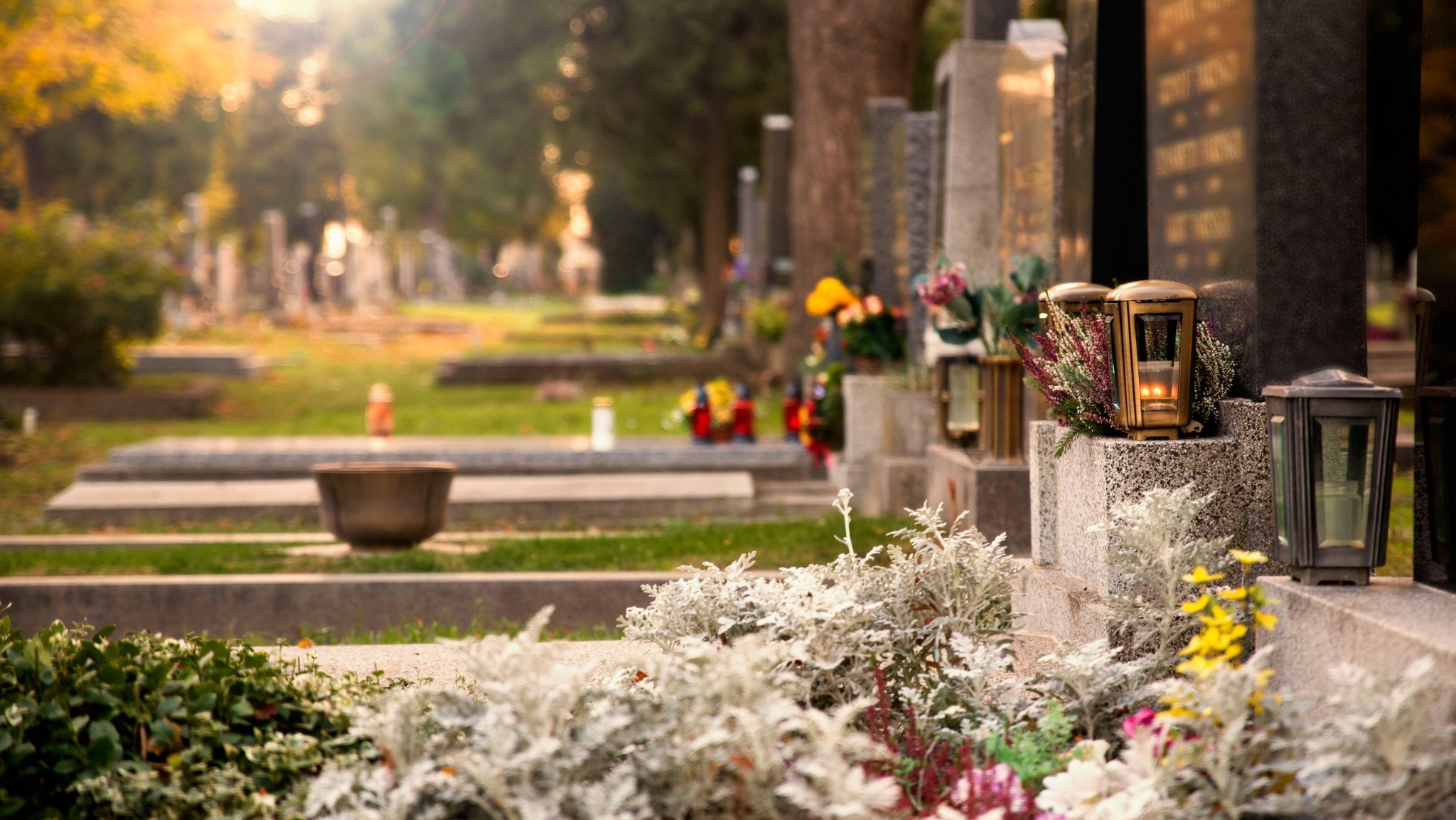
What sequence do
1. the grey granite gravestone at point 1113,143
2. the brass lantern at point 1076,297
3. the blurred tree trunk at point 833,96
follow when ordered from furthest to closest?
the blurred tree trunk at point 833,96, the grey granite gravestone at point 1113,143, the brass lantern at point 1076,297

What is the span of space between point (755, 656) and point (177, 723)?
1.47 meters

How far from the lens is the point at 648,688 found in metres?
3.78

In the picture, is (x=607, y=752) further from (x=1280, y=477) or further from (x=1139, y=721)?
(x=1280, y=477)

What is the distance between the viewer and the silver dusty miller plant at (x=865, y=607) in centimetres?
397

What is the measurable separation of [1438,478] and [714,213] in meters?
24.7

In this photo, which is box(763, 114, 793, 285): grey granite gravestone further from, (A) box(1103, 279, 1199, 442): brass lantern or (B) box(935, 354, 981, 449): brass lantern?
(A) box(1103, 279, 1199, 442): brass lantern

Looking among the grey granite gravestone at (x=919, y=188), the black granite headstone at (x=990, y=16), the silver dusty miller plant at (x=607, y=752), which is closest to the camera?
the silver dusty miller plant at (x=607, y=752)

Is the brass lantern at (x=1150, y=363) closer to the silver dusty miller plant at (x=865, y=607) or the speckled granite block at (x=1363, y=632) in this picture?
the silver dusty miller plant at (x=865, y=607)

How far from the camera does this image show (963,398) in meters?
7.88

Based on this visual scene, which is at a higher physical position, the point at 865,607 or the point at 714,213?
the point at 714,213

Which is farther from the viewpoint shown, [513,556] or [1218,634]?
[513,556]

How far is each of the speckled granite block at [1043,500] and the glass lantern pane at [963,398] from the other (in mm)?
2290

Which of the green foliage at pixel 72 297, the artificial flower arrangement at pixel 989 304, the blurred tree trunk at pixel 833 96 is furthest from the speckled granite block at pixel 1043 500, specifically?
the green foliage at pixel 72 297

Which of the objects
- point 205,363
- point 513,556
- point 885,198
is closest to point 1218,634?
point 513,556
